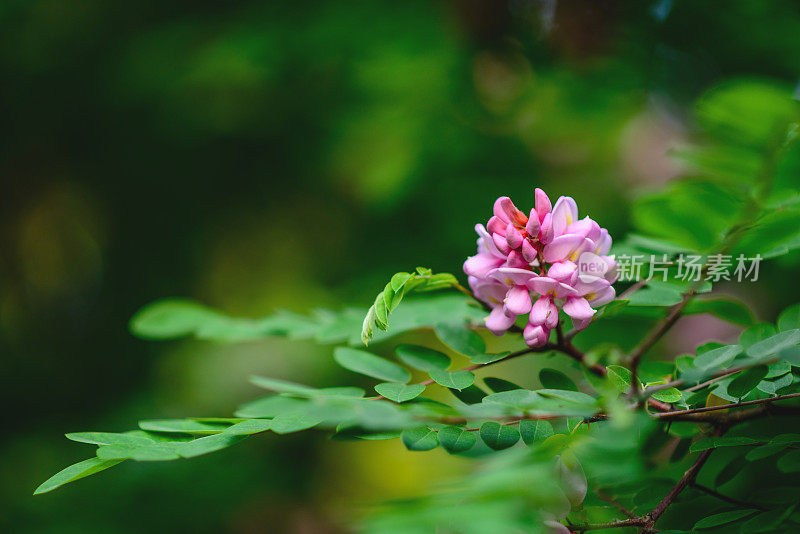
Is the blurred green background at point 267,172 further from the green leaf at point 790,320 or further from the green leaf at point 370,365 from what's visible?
the green leaf at point 370,365

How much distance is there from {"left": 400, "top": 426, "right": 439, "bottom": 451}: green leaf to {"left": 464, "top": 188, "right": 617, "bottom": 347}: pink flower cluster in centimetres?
14

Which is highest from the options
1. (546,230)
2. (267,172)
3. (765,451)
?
(267,172)

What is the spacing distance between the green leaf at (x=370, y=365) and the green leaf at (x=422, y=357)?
0.06ft

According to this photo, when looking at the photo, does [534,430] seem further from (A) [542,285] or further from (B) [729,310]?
(B) [729,310]

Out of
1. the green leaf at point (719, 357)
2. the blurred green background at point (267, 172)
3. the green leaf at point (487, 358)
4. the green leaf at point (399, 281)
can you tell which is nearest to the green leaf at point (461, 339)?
the green leaf at point (487, 358)

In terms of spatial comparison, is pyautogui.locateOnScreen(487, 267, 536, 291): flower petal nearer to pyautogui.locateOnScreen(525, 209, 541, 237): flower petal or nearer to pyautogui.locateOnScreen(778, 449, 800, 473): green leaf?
pyautogui.locateOnScreen(525, 209, 541, 237): flower petal

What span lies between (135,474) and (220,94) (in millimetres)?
1408

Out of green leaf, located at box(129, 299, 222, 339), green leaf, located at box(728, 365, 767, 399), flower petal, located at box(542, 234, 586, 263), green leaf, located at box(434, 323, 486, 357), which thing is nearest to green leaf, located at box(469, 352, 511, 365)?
green leaf, located at box(434, 323, 486, 357)

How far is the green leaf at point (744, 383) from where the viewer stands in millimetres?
548

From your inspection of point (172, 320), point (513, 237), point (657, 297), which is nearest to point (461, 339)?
point (513, 237)

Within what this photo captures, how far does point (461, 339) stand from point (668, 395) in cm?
24

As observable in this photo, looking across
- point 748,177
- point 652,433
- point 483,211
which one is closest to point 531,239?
point 652,433

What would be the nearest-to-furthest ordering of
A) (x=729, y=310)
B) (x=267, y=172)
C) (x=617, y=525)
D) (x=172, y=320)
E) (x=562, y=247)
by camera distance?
(x=617, y=525), (x=562, y=247), (x=729, y=310), (x=172, y=320), (x=267, y=172)

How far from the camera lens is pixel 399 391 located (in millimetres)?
597
